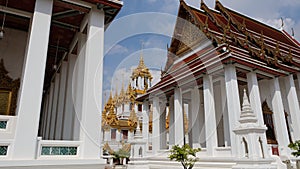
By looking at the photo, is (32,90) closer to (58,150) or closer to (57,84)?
(58,150)

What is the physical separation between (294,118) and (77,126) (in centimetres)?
712

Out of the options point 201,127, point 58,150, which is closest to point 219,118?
point 201,127

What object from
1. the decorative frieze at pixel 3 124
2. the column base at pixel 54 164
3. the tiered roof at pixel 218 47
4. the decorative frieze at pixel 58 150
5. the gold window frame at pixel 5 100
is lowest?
the column base at pixel 54 164

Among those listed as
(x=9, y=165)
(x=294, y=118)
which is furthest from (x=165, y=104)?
(x=9, y=165)

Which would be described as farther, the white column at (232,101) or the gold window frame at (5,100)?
the white column at (232,101)

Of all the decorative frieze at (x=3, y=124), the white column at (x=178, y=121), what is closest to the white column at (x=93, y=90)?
the decorative frieze at (x=3, y=124)

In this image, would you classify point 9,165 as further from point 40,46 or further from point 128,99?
→ point 128,99

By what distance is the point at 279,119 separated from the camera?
754cm

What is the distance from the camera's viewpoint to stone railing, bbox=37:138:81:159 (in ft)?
11.7

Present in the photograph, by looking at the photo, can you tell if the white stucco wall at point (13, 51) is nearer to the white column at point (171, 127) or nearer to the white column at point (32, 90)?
the white column at point (32, 90)

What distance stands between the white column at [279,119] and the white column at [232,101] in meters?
1.92

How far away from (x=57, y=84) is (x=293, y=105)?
25.4ft

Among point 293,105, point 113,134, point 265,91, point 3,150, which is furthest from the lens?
point 113,134

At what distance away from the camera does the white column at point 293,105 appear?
7789 millimetres
